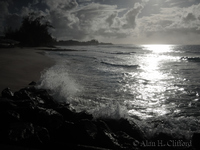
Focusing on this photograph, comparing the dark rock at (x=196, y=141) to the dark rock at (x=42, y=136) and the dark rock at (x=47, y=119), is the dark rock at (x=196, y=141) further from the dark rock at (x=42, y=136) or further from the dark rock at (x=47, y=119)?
the dark rock at (x=42, y=136)

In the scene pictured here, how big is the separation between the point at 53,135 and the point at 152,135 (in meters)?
2.61

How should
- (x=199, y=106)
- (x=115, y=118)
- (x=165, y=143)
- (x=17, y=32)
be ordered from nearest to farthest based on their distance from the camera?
(x=165, y=143)
(x=115, y=118)
(x=199, y=106)
(x=17, y=32)

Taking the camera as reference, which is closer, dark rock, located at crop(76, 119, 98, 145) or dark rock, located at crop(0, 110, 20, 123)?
dark rock, located at crop(0, 110, 20, 123)

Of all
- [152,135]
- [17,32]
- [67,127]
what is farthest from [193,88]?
[17,32]

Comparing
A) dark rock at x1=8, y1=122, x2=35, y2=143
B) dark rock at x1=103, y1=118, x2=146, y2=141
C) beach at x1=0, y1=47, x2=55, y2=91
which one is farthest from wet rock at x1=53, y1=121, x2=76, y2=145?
beach at x1=0, y1=47, x2=55, y2=91

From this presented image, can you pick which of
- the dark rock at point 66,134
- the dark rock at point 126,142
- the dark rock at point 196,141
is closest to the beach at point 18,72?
the dark rock at point 66,134

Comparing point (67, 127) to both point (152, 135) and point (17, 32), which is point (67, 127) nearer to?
point (152, 135)

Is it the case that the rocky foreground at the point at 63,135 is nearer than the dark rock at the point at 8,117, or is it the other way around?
the rocky foreground at the point at 63,135

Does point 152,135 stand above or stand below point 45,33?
below

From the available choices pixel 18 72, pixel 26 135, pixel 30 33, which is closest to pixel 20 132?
pixel 26 135

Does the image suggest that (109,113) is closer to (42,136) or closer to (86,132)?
(86,132)

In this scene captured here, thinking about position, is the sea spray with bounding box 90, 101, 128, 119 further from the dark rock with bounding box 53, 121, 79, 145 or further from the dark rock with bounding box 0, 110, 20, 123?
the dark rock with bounding box 0, 110, 20, 123

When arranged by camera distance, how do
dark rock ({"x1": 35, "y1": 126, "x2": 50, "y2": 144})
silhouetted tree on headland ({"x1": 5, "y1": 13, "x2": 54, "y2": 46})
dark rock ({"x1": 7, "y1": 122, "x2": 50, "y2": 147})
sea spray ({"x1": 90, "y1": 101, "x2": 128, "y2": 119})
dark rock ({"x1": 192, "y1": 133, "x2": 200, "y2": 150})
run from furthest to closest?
silhouetted tree on headland ({"x1": 5, "y1": 13, "x2": 54, "y2": 46}) < sea spray ({"x1": 90, "y1": 101, "x2": 128, "y2": 119}) < dark rock ({"x1": 192, "y1": 133, "x2": 200, "y2": 150}) < dark rock ({"x1": 35, "y1": 126, "x2": 50, "y2": 144}) < dark rock ({"x1": 7, "y1": 122, "x2": 50, "y2": 147})

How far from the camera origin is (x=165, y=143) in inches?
145
